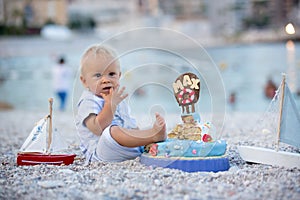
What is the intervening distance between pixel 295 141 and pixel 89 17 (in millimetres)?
32641

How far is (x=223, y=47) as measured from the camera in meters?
35.8

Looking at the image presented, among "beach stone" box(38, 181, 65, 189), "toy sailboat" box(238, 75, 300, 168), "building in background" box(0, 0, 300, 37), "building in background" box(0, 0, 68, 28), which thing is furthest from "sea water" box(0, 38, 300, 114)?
"building in background" box(0, 0, 300, 37)

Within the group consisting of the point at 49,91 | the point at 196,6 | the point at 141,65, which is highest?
the point at 196,6

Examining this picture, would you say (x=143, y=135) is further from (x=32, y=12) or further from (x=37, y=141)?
(x=32, y=12)

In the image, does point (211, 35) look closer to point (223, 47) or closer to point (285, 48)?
point (223, 47)

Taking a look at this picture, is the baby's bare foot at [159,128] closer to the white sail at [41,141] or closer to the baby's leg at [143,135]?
the baby's leg at [143,135]

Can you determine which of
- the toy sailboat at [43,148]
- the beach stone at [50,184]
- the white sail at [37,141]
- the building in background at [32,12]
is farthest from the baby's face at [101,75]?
the building in background at [32,12]

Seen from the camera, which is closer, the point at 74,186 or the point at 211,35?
the point at 74,186

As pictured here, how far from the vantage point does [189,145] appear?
255 centimetres

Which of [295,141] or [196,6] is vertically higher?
[196,6]

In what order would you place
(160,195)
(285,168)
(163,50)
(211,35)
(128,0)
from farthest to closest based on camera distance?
1. (211,35)
2. (128,0)
3. (163,50)
4. (285,168)
5. (160,195)

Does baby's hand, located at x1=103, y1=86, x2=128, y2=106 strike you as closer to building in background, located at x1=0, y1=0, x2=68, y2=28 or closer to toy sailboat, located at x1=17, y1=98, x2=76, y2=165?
toy sailboat, located at x1=17, y1=98, x2=76, y2=165

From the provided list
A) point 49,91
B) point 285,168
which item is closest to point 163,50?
point 285,168

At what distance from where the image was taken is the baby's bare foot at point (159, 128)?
2618mm
